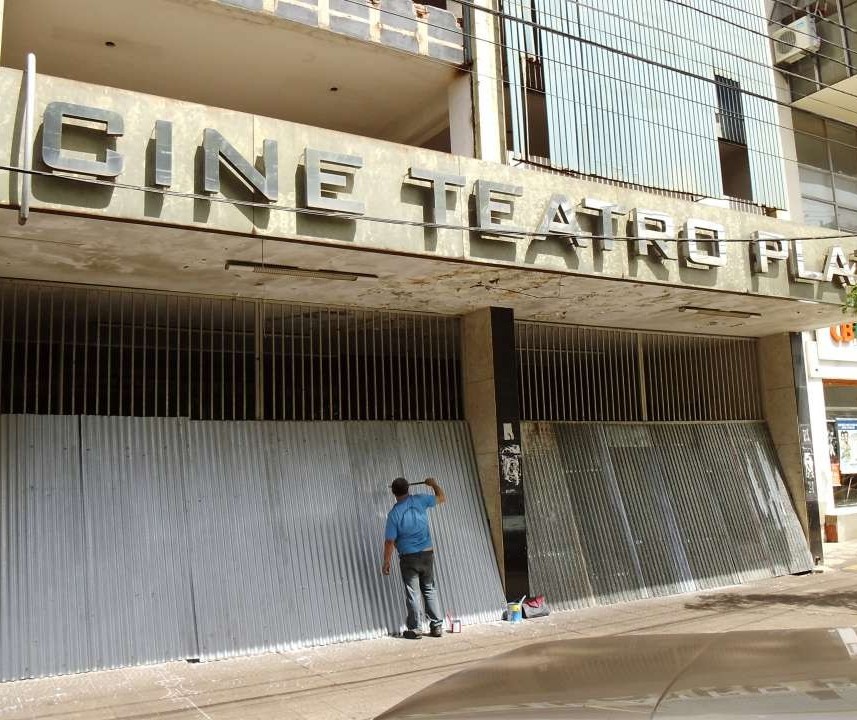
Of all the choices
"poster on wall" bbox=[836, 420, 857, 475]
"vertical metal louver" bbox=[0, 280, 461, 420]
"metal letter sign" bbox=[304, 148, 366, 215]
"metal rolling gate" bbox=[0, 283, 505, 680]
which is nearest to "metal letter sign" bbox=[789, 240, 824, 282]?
"vertical metal louver" bbox=[0, 280, 461, 420]

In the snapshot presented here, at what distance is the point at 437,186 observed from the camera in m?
7.57

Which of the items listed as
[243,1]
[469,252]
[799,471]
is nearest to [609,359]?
[799,471]

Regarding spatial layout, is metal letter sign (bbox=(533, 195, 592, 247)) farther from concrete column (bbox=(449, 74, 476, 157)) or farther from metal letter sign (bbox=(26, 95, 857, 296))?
concrete column (bbox=(449, 74, 476, 157))

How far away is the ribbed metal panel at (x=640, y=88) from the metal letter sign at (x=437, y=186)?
6.94 ft

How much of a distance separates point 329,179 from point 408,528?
354 cm

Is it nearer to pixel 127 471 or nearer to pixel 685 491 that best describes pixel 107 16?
pixel 127 471

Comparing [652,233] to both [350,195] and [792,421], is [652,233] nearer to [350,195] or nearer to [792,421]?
[350,195]

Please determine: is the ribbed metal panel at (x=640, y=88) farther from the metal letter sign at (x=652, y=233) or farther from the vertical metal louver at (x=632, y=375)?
the vertical metal louver at (x=632, y=375)

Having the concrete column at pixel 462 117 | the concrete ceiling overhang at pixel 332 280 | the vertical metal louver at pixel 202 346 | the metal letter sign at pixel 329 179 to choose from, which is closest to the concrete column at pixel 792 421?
the concrete ceiling overhang at pixel 332 280

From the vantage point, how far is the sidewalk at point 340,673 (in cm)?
593

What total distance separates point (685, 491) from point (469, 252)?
19.4ft

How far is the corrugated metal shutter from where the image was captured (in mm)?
7102

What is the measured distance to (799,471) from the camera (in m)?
12.6

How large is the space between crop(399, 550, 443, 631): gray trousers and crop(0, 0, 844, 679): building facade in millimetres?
470
